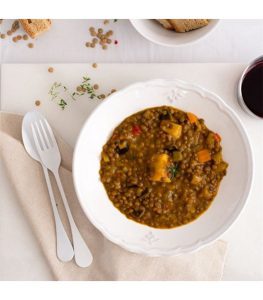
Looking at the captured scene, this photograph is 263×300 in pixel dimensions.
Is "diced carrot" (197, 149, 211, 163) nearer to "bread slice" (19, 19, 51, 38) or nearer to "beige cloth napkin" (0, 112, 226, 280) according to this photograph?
"beige cloth napkin" (0, 112, 226, 280)

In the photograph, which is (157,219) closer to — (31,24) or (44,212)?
(44,212)

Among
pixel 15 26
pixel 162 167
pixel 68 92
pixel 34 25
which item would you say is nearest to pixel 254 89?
pixel 162 167

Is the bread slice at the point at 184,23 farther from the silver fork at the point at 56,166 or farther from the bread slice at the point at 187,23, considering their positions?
the silver fork at the point at 56,166

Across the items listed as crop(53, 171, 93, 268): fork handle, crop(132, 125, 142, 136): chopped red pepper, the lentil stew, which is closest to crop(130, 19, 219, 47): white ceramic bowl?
the lentil stew

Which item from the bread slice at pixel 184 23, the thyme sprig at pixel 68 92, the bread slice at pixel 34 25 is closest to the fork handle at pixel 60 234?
the thyme sprig at pixel 68 92

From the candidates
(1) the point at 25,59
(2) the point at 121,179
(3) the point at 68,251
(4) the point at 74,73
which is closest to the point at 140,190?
(2) the point at 121,179

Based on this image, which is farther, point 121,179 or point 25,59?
point 25,59
